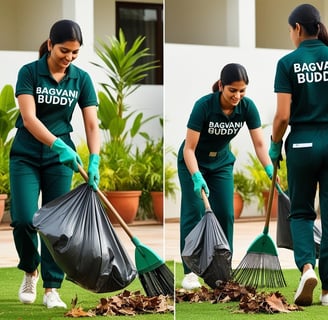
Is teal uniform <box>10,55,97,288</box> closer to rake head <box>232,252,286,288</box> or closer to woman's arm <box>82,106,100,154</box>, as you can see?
woman's arm <box>82,106,100,154</box>

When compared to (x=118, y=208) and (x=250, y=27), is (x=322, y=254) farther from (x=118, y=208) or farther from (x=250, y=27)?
(x=250, y=27)

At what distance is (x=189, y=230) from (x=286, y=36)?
6.54 metres

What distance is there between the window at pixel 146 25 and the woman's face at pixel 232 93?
5.95 m

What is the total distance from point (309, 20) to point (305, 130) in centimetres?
56

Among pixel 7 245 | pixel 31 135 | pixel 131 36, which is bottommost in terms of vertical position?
pixel 7 245

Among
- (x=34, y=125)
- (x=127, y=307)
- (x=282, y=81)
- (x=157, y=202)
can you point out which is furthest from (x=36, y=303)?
(x=157, y=202)

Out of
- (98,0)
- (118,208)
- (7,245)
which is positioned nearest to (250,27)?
(98,0)

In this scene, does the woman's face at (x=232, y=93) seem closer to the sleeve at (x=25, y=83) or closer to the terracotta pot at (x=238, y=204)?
the sleeve at (x=25, y=83)

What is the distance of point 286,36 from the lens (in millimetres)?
11781

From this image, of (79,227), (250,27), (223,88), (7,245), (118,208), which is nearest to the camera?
(79,227)

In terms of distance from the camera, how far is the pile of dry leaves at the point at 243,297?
4.79m

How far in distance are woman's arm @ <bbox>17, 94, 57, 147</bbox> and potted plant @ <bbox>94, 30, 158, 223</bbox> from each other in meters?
5.14

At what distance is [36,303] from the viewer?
5.07 metres

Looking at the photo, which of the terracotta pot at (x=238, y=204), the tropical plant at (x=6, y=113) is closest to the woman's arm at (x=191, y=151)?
the tropical plant at (x=6, y=113)
